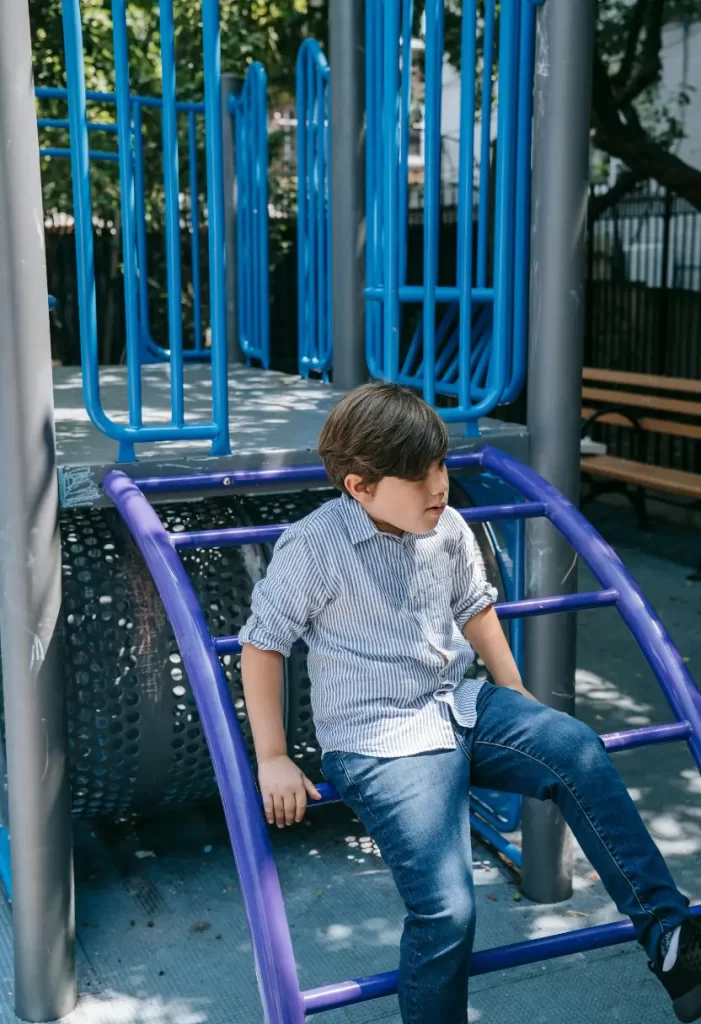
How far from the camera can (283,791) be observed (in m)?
1.99

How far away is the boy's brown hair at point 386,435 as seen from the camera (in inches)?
82.1

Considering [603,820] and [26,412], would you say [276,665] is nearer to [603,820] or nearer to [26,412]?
[603,820]

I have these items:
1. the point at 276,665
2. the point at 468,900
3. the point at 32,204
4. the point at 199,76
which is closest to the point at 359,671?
the point at 276,665

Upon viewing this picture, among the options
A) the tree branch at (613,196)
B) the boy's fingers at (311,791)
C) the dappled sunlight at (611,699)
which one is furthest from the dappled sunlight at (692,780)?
the tree branch at (613,196)

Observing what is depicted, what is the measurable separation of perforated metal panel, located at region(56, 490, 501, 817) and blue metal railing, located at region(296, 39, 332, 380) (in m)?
1.91

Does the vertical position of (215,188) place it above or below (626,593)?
above

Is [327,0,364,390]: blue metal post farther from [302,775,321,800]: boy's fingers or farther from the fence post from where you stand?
the fence post

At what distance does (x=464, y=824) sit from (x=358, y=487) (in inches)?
23.8

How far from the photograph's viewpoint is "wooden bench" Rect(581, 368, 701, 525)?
Answer: 6.91 meters

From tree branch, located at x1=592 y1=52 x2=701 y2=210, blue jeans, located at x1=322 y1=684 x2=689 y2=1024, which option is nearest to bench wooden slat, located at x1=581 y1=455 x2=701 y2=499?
tree branch, located at x1=592 y1=52 x2=701 y2=210

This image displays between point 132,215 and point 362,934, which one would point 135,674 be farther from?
point 132,215

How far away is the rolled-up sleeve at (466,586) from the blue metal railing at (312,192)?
263 cm

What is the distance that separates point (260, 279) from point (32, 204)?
3.29 m

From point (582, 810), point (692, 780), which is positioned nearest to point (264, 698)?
point (582, 810)
